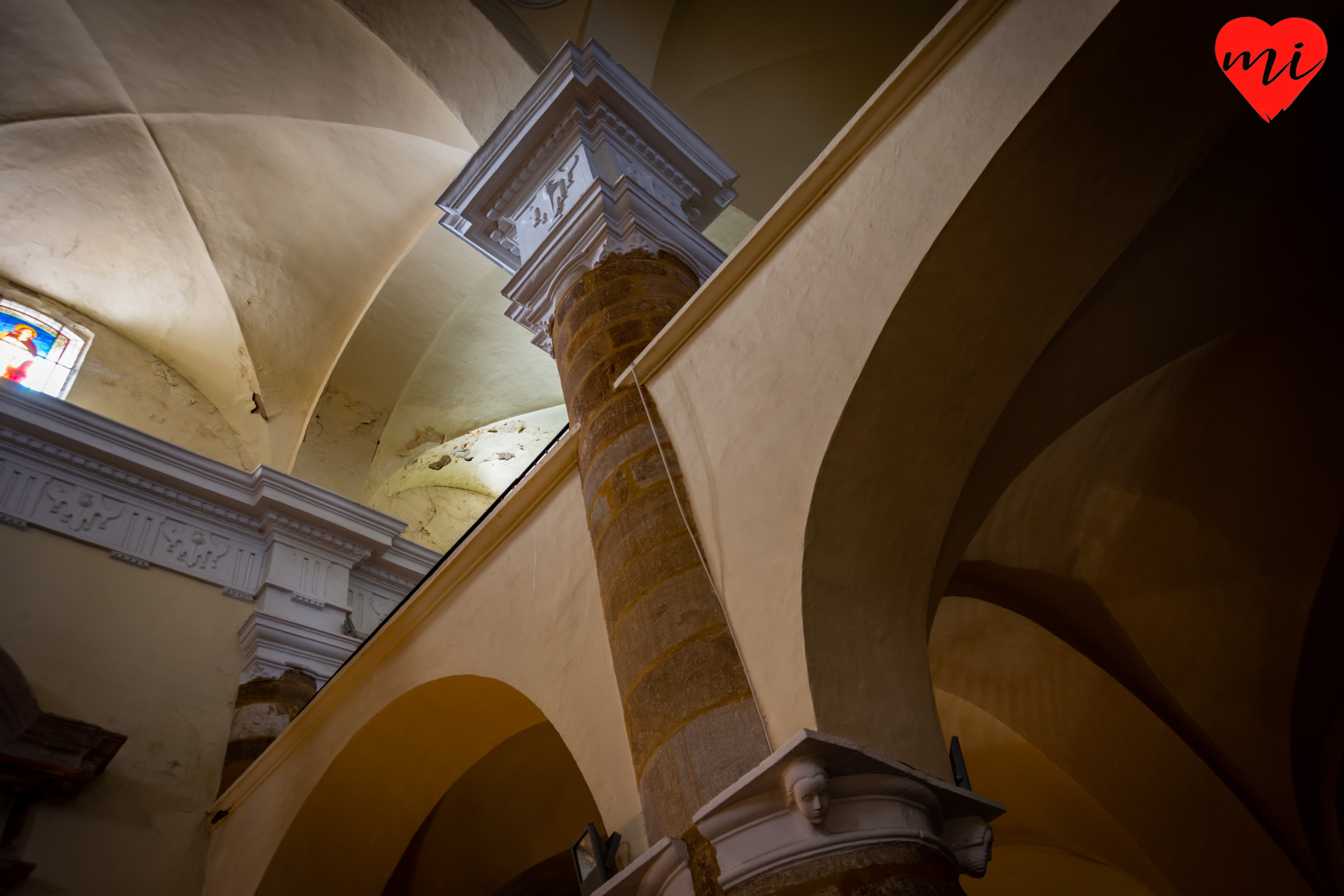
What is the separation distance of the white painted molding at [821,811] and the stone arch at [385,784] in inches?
84.5

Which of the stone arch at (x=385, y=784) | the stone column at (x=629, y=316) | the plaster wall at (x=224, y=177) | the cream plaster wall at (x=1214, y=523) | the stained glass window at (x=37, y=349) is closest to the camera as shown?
the stone column at (x=629, y=316)

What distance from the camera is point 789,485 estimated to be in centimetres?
259

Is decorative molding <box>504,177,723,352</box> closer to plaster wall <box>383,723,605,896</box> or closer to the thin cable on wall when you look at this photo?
the thin cable on wall

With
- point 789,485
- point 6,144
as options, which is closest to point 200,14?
point 6,144

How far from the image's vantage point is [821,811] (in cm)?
201

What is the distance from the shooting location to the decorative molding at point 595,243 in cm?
434

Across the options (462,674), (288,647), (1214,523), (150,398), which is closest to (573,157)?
(462,674)

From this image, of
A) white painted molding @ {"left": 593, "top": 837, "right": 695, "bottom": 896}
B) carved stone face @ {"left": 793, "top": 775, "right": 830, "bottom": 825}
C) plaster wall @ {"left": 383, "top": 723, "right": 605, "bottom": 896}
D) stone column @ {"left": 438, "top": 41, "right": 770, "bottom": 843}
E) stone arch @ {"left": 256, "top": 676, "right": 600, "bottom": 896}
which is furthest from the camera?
plaster wall @ {"left": 383, "top": 723, "right": 605, "bottom": 896}

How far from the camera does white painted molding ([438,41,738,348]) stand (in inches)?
193

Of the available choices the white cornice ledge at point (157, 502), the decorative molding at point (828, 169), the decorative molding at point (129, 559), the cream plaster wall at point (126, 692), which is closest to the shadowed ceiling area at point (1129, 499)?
the decorative molding at point (828, 169)

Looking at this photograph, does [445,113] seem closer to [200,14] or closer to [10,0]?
[200,14]

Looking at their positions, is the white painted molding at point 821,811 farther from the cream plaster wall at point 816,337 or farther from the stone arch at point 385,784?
the stone arch at point 385,784

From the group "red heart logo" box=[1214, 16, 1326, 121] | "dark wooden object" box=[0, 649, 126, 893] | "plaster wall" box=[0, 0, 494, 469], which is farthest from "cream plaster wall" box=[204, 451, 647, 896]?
"plaster wall" box=[0, 0, 494, 469]

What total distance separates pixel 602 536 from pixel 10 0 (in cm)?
683
